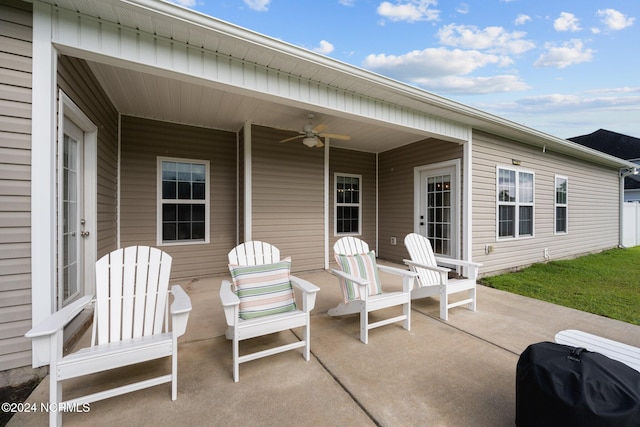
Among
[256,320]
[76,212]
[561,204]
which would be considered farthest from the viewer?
[561,204]

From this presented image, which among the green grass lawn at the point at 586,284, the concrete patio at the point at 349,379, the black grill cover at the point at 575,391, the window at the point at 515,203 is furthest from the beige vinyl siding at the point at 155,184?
the window at the point at 515,203

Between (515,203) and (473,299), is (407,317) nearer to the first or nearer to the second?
(473,299)

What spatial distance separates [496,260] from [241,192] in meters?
4.93

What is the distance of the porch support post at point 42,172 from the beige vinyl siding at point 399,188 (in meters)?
5.25

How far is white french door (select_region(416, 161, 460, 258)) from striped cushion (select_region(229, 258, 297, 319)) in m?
3.63

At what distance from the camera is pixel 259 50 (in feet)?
8.13

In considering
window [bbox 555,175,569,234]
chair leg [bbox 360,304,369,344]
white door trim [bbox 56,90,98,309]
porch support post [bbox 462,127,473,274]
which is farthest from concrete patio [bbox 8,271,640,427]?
window [bbox 555,175,569,234]

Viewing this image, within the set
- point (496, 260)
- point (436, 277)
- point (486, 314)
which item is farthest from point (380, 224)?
point (486, 314)

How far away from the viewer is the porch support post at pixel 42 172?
1896 mm

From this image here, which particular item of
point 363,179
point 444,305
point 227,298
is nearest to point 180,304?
point 227,298

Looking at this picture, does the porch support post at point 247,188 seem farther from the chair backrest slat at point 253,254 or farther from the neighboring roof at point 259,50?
the chair backrest slat at point 253,254

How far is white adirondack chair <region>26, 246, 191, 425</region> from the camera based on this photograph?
1418mm

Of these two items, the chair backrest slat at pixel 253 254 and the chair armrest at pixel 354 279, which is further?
the chair backrest slat at pixel 253 254

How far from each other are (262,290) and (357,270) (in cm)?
104
